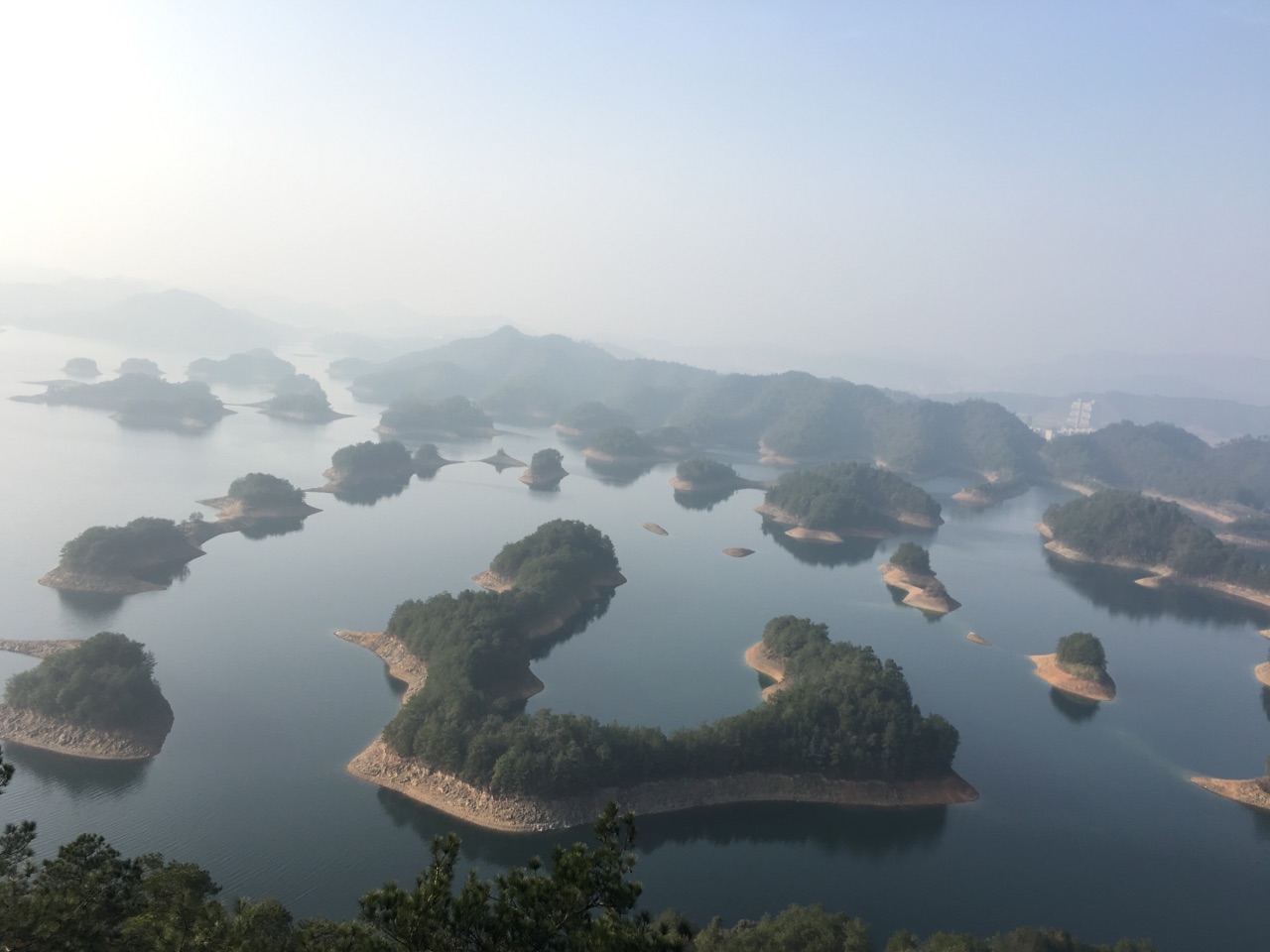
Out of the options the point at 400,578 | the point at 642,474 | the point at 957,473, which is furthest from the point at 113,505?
the point at 957,473

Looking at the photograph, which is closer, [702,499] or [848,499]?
[848,499]

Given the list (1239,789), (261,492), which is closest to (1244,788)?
(1239,789)

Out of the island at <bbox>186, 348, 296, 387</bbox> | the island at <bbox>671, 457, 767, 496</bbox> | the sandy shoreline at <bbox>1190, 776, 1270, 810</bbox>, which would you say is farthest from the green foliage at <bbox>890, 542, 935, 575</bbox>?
the island at <bbox>186, 348, 296, 387</bbox>

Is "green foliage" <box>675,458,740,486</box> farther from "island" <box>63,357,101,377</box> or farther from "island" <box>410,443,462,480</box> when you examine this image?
"island" <box>63,357,101,377</box>

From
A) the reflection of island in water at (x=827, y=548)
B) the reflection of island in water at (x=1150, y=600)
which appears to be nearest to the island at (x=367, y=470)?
the reflection of island in water at (x=827, y=548)

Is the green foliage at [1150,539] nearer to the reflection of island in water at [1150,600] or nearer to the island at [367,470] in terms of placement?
the reflection of island in water at [1150,600]

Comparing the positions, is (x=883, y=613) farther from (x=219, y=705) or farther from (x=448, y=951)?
(x=448, y=951)

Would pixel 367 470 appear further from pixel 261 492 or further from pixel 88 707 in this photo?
pixel 88 707

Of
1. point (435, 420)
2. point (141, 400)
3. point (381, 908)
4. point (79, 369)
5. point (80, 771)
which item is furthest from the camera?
point (79, 369)
